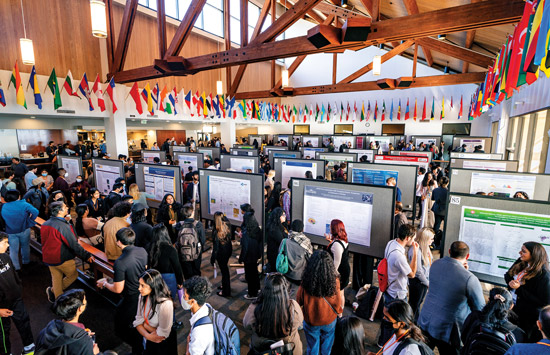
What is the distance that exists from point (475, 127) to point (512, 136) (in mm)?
9245

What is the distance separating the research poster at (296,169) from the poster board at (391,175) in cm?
96

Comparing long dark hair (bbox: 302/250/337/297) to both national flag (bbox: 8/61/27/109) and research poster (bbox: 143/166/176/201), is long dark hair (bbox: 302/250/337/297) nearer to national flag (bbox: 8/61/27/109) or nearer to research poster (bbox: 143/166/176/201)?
research poster (bbox: 143/166/176/201)

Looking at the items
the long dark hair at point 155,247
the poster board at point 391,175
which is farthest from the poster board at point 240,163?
the long dark hair at point 155,247

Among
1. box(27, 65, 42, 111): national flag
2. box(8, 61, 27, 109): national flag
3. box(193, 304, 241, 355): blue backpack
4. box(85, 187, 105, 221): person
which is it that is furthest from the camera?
box(27, 65, 42, 111): national flag

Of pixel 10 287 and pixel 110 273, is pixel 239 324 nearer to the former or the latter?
pixel 110 273

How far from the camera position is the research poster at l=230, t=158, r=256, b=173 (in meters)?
7.14

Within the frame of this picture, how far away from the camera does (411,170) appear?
5.78 m

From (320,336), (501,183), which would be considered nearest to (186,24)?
(320,336)

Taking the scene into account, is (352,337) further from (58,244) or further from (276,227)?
(58,244)

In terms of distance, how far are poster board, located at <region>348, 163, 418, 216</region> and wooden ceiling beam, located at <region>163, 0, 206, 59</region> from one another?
490 cm

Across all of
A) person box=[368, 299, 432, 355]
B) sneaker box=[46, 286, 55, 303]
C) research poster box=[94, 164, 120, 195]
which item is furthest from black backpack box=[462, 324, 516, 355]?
research poster box=[94, 164, 120, 195]

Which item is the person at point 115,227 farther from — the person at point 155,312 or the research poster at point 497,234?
the research poster at point 497,234

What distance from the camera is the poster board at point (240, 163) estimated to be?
23.1 ft

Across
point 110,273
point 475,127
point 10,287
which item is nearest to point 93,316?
point 110,273
